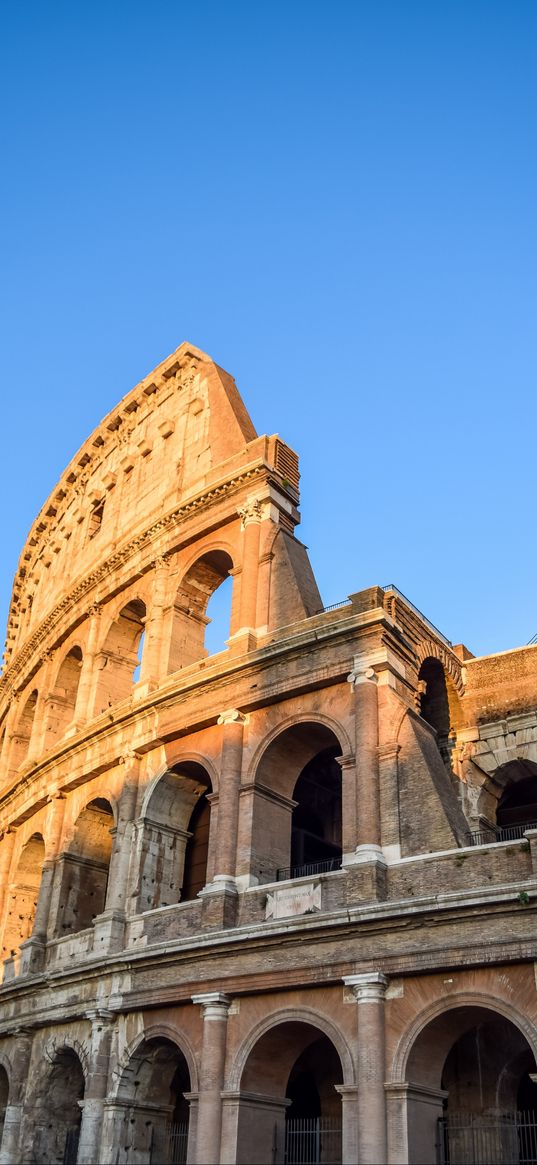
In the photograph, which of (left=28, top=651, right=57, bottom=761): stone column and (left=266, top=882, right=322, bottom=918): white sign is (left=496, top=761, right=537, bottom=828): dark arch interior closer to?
(left=266, top=882, right=322, bottom=918): white sign

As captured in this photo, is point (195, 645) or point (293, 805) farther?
point (195, 645)

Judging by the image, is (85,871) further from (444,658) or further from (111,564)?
(444,658)

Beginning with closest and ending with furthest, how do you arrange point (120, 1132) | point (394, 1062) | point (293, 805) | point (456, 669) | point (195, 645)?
point (394, 1062)
point (120, 1132)
point (293, 805)
point (456, 669)
point (195, 645)

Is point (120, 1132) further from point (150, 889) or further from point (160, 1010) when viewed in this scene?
point (150, 889)

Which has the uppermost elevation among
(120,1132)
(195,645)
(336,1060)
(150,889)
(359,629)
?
(195,645)

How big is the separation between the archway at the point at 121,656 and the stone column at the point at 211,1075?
356 inches

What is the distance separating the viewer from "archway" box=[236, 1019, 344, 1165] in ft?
50.0

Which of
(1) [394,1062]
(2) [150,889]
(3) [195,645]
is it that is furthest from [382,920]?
(3) [195,645]

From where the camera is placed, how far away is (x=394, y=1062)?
1377 centimetres

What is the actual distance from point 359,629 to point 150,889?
641 cm

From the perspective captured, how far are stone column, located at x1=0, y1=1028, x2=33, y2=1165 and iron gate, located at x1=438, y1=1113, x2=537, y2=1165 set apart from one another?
8471 millimetres

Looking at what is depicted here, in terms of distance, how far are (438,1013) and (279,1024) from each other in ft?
8.82

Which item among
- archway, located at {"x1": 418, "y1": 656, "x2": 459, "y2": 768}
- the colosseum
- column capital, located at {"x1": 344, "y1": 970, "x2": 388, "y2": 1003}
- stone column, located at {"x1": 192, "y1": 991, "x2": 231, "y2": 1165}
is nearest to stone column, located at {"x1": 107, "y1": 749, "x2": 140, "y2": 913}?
the colosseum

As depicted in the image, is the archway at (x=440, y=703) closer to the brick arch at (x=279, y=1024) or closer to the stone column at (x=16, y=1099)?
the brick arch at (x=279, y=1024)
